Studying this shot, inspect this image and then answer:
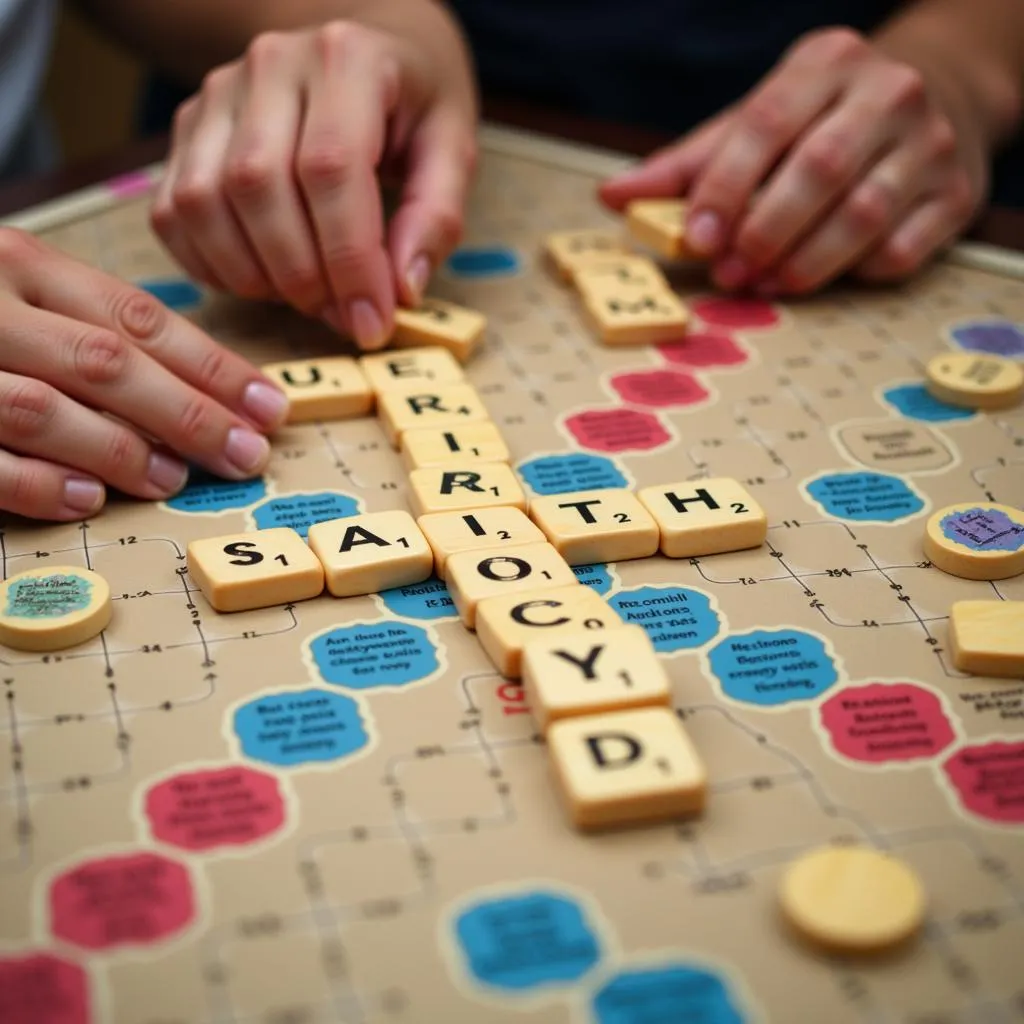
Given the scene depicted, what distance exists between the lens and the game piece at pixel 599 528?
84cm

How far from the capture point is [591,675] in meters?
0.69

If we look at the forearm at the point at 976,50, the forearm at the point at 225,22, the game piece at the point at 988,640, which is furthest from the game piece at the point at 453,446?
the forearm at the point at 976,50

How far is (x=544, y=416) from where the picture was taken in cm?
103

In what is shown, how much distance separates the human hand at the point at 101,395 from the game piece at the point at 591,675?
1.10 ft

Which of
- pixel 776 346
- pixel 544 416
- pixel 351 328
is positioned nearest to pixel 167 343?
pixel 351 328

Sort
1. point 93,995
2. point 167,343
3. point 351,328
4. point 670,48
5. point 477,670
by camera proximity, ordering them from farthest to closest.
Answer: point 670,48
point 351,328
point 167,343
point 477,670
point 93,995

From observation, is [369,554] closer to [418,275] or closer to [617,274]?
[418,275]

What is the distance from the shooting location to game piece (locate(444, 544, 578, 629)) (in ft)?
2.56

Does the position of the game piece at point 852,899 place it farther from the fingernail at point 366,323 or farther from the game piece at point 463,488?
the fingernail at point 366,323

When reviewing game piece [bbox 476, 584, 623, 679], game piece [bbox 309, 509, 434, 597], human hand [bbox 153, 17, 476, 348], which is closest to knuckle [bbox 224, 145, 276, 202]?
human hand [bbox 153, 17, 476, 348]

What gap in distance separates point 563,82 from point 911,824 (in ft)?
3.90

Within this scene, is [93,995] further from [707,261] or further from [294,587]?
[707,261]

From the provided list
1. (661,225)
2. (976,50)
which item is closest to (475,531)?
(661,225)

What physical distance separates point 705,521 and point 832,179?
0.48 m
